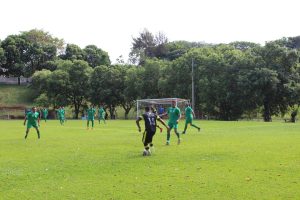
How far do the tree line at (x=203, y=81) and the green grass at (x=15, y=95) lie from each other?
3.42 m

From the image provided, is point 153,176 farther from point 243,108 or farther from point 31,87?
point 31,87

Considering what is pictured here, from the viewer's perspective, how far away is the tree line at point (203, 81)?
65.6 meters

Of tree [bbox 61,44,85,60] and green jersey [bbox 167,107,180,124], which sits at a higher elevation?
tree [bbox 61,44,85,60]

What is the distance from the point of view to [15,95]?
9775 cm

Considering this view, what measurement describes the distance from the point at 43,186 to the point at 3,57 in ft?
321

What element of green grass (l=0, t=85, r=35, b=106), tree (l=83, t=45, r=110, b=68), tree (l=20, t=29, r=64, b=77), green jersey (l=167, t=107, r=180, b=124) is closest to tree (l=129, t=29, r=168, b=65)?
tree (l=83, t=45, r=110, b=68)

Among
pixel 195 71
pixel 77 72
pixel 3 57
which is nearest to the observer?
pixel 195 71

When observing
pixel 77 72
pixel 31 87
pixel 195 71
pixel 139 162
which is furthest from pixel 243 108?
pixel 139 162

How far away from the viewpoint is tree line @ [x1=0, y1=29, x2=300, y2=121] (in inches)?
2584

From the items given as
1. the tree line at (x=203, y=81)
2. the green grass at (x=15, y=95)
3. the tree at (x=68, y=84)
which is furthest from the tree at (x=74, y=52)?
the tree at (x=68, y=84)

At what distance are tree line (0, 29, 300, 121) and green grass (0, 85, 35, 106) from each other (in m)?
3.42

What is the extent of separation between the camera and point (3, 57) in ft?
340

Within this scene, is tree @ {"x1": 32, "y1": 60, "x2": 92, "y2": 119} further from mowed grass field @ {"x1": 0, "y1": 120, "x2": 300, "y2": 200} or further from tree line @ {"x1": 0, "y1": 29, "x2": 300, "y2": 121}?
mowed grass field @ {"x1": 0, "y1": 120, "x2": 300, "y2": 200}

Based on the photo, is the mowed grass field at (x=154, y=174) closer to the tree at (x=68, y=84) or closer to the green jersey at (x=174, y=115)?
the green jersey at (x=174, y=115)
